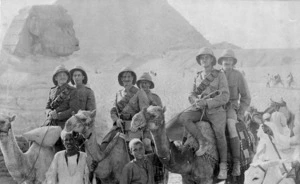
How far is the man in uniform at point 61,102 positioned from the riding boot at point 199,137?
1.82m

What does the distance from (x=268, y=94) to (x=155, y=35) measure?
4.11 metres

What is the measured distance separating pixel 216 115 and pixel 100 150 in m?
1.87

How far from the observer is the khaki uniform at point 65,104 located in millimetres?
9062

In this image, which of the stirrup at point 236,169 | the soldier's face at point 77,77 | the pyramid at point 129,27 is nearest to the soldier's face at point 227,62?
the stirrup at point 236,169

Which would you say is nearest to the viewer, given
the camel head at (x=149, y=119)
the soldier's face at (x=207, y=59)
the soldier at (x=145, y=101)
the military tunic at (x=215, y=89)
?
the camel head at (x=149, y=119)

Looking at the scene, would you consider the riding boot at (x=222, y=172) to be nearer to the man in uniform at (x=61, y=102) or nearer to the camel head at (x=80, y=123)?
the camel head at (x=80, y=123)

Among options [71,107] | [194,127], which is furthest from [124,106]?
[194,127]

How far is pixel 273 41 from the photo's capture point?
15039 mm

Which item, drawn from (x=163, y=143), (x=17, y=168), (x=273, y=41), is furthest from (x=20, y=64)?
(x=163, y=143)

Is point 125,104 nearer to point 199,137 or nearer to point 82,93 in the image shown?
point 82,93

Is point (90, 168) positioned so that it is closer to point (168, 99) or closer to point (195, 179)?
point (195, 179)

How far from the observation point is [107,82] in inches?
786

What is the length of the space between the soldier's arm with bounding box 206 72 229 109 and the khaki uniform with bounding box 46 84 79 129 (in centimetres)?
211

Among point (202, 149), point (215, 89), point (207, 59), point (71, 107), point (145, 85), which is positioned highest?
point (207, 59)
